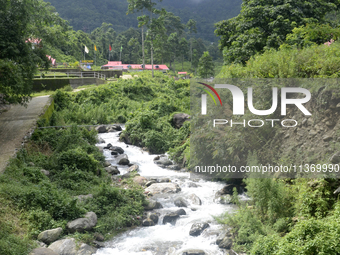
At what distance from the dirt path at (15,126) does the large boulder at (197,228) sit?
5781 mm

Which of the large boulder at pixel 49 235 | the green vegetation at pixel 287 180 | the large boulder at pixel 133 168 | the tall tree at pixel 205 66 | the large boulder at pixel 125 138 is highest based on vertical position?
the tall tree at pixel 205 66

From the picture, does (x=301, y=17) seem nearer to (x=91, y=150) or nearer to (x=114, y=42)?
(x=91, y=150)

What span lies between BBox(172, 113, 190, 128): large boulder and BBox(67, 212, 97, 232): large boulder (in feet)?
33.0

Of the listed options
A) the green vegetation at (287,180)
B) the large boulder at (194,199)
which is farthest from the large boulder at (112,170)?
the large boulder at (194,199)

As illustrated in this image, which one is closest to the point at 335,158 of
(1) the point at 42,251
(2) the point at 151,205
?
(2) the point at 151,205

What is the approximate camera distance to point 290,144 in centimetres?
874

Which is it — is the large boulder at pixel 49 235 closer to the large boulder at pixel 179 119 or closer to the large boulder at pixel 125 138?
the large boulder at pixel 125 138

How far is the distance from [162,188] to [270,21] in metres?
11.4

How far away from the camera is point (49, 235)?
23.3 feet

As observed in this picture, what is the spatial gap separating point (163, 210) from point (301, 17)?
12.7 meters

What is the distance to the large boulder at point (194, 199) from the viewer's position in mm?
9895

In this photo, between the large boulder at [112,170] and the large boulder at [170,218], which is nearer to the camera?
the large boulder at [170,218]

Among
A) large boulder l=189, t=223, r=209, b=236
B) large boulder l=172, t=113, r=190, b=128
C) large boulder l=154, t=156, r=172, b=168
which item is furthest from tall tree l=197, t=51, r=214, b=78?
large boulder l=189, t=223, r=209, b=236

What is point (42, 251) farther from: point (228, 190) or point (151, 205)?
point (228, 190)
